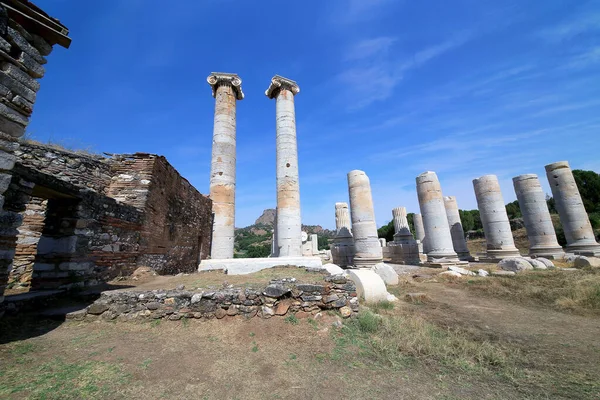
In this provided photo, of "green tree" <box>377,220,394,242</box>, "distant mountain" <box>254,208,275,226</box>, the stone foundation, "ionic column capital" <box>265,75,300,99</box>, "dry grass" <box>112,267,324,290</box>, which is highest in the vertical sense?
"distant mountain" <box>254,208,275,226</box>

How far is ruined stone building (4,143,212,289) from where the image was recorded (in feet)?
18.6

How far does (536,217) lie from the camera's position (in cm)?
1752

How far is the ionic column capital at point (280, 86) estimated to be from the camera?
14.5m

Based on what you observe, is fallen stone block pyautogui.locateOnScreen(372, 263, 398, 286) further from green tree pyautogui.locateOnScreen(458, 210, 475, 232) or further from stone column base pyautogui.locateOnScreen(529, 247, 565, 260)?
green tree pyautogui.locateOnScreen(458, 210, 475, 232)

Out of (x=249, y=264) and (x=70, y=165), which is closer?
(x=70, y=165)

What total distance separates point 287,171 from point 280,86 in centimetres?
540

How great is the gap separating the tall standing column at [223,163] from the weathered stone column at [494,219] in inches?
743

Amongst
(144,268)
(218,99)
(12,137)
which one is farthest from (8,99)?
(218,99)

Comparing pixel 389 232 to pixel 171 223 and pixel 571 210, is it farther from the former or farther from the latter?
pixel 171 223

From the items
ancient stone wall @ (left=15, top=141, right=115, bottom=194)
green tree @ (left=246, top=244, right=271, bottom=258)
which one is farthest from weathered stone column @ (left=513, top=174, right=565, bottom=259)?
green tree @ (left=246, top=244, right=271, bottom=258)

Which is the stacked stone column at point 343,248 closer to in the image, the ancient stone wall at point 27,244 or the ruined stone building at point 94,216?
the ruined stone building at point 94,216

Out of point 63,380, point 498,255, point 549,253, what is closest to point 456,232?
point 498,255

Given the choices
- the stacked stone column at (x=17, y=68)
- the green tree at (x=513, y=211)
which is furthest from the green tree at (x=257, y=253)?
the green tree at (x=513, y=211)

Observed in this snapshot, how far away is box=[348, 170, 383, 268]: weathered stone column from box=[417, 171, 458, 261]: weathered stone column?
450 cm
